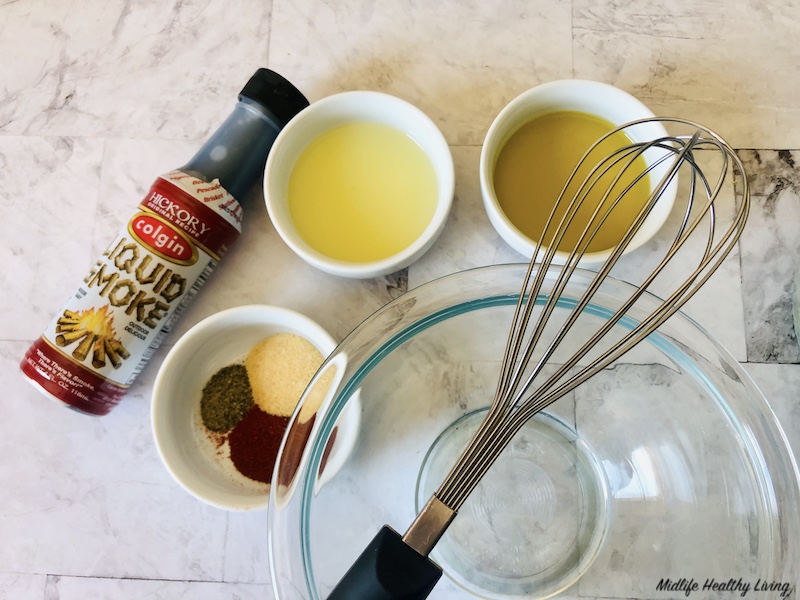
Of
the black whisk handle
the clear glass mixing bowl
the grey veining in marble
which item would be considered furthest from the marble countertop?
the black whisk handle

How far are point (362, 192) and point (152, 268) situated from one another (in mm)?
187

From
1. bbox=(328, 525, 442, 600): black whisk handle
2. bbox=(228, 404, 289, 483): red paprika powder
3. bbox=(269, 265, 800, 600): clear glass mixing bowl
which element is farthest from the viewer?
bbox=(228, 404, 289, 483): red paprika powder

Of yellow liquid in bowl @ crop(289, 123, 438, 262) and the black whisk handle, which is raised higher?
yellow liquid in bowl @ crop(289, 123, 438, 262)

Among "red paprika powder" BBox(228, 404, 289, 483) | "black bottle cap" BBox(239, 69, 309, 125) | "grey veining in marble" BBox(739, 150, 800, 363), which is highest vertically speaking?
"black bottle cap" BBox(239, 69, 309, 125)

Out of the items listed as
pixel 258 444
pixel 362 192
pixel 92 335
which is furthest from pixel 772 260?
pixel 92 335

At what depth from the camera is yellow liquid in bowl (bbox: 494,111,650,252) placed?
53cm

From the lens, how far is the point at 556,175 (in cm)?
54

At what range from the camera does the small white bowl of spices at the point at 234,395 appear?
0.52 m

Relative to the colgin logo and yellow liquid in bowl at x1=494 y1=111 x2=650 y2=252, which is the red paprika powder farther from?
yellow liquid in bowl at x1=494 y1=111 x2=650 y2=252

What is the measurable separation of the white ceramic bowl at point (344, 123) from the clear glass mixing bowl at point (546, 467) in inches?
2.9

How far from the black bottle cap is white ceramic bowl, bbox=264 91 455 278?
19mm

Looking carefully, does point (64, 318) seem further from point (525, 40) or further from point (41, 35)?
point (525, 40)

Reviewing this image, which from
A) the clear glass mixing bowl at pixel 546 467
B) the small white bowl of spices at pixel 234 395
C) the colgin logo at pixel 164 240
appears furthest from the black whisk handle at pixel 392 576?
the colgin logo at pixel 164 240

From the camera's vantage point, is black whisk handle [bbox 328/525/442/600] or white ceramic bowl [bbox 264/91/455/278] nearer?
black whisk handle [bbox 328/525/442/600]
